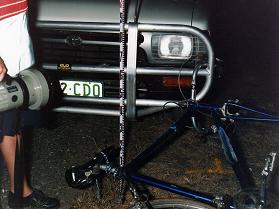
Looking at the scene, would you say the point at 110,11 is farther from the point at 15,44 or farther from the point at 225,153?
the point at 225,153

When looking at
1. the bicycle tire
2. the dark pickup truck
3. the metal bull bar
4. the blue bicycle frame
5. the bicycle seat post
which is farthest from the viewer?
the dark pickup truck

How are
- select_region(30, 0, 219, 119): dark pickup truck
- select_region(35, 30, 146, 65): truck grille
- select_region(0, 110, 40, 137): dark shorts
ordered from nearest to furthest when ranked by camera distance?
select_region(0, 110, 40, 137): dark shorts
select_region(30, 0, 219, 119): dark pickup truck
select_region(35, 30, 146, 65): truck grille

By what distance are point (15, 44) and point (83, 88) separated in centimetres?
97

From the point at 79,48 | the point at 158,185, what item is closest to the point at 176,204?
the point at 158,185

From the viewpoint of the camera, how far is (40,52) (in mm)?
3709

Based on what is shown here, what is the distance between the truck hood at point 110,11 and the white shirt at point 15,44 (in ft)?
3.12

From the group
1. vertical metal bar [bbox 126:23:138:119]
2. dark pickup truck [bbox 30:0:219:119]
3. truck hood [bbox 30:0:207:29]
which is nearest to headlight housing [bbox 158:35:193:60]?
dark pickup truck [bbox 30:0:219:119]

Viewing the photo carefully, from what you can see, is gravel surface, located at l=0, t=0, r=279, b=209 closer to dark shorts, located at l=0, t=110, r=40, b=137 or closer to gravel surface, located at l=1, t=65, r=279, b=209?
gravel surface, located at l=1, t=65, r=279, b=209

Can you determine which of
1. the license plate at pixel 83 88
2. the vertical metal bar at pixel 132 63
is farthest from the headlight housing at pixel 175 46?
the license plate at pixel 83 88

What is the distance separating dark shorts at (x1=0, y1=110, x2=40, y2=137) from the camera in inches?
107

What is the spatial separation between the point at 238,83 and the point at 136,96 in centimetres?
294

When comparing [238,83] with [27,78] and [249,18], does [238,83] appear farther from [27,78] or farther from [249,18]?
[249,18]

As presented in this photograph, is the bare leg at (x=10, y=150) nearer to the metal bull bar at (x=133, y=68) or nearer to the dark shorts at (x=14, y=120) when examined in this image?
the dark shorts at (x=14, y=120)

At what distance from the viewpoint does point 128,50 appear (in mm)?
3309
